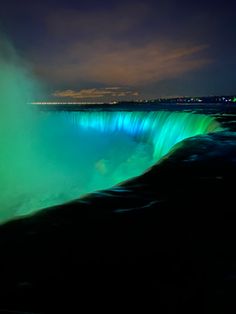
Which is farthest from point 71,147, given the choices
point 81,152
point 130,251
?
point 130,251

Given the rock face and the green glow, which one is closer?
the rock face

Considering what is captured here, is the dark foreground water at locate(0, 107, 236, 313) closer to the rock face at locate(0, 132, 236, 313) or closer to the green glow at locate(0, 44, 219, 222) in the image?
the rock face at locate(0, 132, 236, 313)

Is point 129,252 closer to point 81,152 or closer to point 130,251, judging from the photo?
point 130,251

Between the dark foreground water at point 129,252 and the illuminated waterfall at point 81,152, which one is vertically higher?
the dark foreground water at point 129,252

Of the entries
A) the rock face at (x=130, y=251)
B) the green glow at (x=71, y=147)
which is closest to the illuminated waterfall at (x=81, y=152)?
the green glow at (x=71, y=147)

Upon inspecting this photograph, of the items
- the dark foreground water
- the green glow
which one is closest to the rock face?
the dark foreground water

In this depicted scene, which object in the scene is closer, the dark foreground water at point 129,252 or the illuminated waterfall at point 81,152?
the dark foreground water at point 129,252

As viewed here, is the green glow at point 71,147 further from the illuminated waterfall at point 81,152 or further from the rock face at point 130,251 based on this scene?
the rock face at point 130,251
